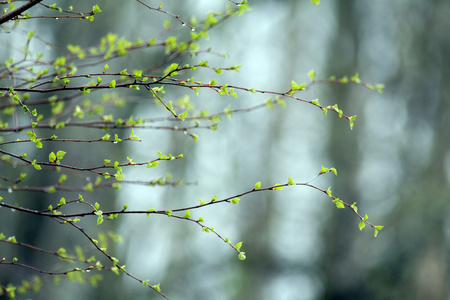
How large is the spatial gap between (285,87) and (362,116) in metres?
1.74

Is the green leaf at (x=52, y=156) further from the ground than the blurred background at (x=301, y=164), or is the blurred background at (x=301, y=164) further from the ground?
the blurred background at (x=301, y=164)

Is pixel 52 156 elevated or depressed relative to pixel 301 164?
depressed

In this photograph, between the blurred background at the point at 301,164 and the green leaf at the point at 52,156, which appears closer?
the green leaf at the point at 52,156

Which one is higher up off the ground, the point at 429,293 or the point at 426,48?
the point at 426,48

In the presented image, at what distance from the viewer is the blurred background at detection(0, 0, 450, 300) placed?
5359 millimetres

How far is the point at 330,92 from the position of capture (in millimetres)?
7055

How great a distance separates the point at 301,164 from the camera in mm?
7910

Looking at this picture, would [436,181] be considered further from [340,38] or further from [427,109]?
[340,38]

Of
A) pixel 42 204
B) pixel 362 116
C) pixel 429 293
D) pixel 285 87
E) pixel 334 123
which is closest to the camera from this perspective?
pixel 429 293

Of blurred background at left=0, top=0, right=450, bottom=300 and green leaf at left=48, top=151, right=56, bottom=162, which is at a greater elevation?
blurred background at left=0, top=0, right=450, bottom=300

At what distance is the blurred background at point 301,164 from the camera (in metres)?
5.36

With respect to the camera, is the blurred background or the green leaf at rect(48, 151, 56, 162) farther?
the blurred background

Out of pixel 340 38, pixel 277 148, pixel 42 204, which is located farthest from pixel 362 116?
pixel 42 204

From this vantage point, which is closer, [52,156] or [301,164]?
[52,156]
